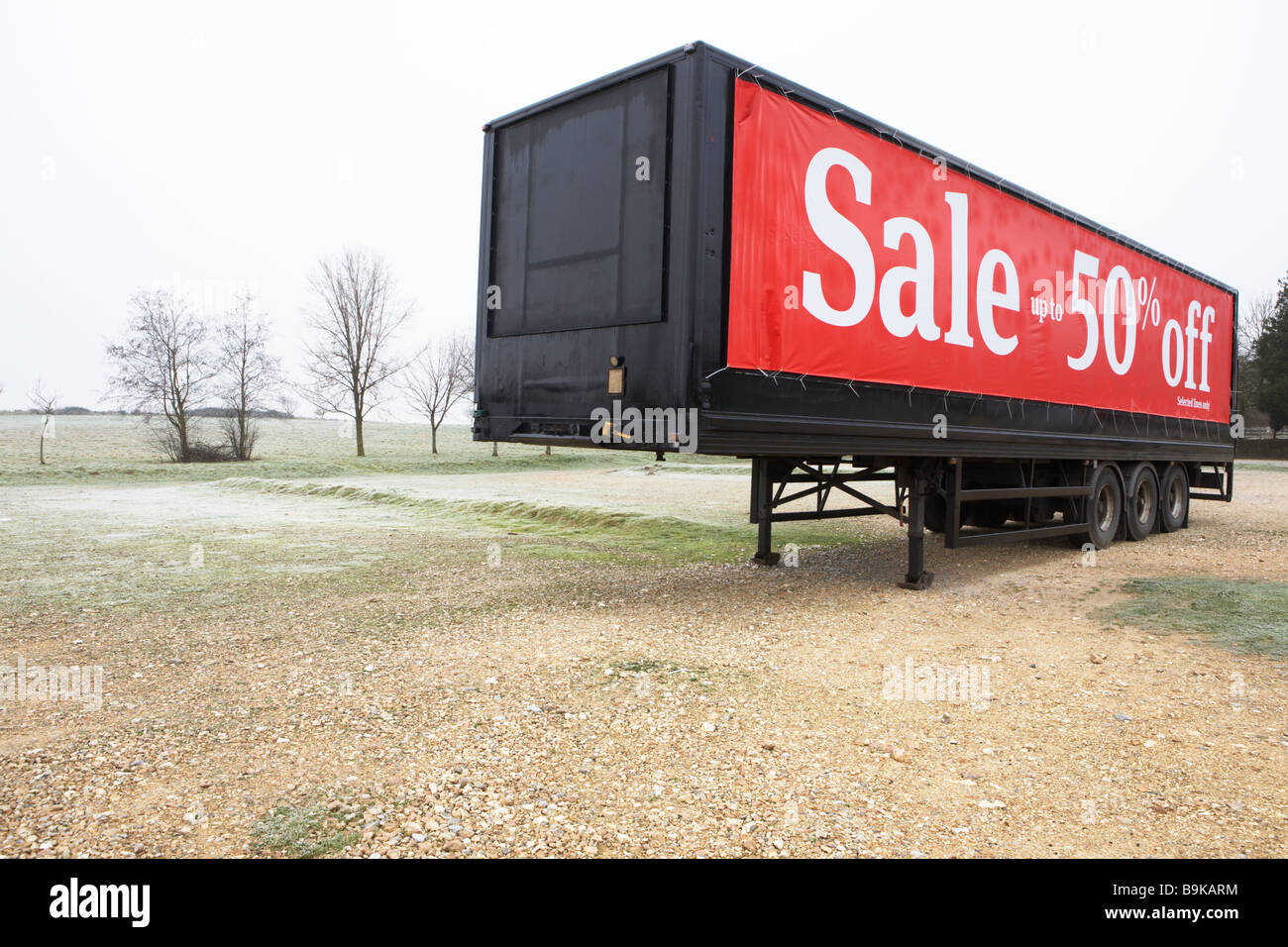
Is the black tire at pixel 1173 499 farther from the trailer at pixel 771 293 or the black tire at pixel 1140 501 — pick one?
the trailer at pixel 771 293

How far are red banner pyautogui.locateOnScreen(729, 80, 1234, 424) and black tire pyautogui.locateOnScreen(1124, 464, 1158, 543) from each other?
1.46 meters

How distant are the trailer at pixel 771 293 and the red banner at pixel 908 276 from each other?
24mm

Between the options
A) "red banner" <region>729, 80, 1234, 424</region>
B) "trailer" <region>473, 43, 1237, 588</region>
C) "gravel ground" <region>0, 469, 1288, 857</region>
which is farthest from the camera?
"red banner" <region>729, 80, 1234, 424</region>

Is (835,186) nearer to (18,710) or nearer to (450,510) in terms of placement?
(18,710)

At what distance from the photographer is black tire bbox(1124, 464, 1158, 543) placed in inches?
448

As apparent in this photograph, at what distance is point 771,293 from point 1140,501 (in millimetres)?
9159

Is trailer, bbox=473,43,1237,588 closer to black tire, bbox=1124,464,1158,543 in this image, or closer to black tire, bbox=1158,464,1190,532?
black tire, bbox=1124,464,1158,543

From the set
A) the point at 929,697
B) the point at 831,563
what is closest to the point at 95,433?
the point at 831,563

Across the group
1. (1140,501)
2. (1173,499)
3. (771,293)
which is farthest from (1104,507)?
(771,293)

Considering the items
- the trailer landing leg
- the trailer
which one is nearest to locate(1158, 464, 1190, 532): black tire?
the trailer

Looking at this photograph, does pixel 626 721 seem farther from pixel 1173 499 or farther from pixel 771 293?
pixel 1173 499

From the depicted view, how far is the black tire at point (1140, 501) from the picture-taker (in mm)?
11391

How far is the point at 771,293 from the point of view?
612 cm
